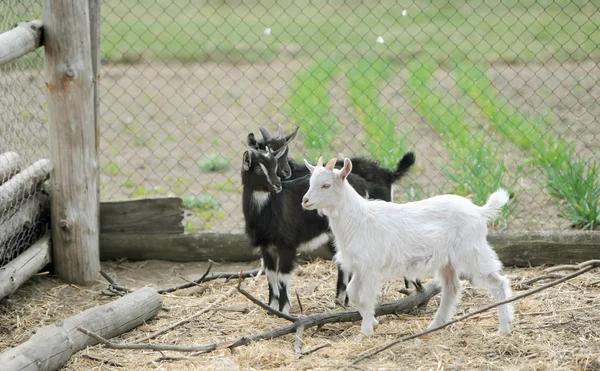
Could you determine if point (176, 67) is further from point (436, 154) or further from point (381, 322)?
point (381, 322)

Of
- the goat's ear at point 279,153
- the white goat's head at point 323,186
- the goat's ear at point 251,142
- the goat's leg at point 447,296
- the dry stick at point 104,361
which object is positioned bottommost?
the dry stick at point 104,361

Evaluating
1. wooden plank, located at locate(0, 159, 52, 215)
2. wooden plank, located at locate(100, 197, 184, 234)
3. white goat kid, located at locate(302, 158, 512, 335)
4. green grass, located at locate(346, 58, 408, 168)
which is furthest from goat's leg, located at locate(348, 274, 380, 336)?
green grass, located at locate(346, 58, 408, 168)

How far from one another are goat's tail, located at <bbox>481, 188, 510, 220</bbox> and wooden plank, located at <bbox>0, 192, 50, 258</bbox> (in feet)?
10.7

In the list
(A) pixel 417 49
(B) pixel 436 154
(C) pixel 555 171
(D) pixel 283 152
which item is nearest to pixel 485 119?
(B) pixel 436 154

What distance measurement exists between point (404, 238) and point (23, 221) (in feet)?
9.35

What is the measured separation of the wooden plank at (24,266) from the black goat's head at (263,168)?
1.69m

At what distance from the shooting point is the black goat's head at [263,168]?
18.7 feet

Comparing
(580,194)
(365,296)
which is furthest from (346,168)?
(580,194)

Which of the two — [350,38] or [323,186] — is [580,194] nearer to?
[323,186]

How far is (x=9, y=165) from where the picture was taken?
6375mm

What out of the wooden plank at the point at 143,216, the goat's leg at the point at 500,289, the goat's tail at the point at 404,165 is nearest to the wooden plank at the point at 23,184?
the wooden plank at the point at 143,216

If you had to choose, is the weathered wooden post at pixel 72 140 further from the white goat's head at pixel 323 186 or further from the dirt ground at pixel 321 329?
the white goat's head at pixel 323 186

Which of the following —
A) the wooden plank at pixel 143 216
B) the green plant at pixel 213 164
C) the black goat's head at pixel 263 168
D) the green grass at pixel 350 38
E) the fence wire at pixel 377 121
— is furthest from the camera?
the green grass at pixel 350 38

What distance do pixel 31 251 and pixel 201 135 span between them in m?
4.24
